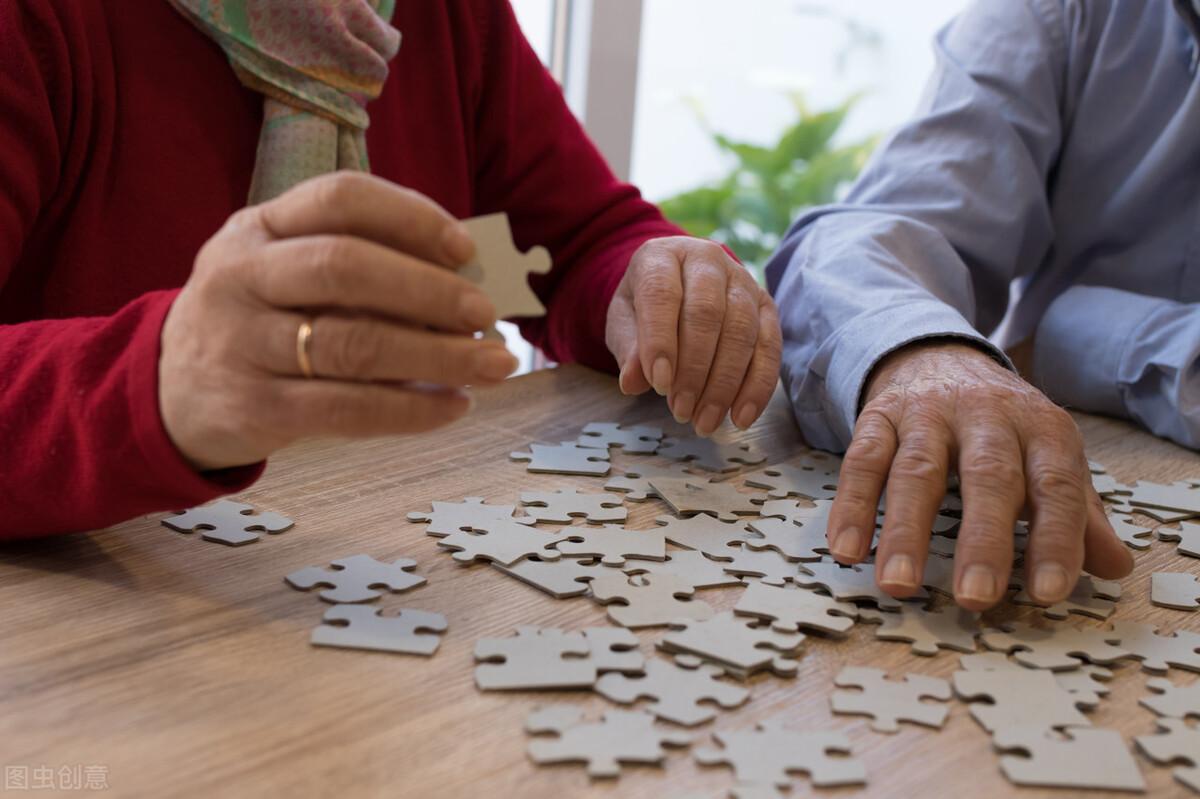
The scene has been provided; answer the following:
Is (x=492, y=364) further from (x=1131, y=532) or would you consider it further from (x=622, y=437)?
(x=1131, y=532)

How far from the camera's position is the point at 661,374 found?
1.28 metres

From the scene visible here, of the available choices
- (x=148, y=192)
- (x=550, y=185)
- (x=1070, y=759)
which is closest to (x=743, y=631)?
(x=1070, y=759)

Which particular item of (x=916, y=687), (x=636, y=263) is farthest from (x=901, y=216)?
(x=916, y=687)

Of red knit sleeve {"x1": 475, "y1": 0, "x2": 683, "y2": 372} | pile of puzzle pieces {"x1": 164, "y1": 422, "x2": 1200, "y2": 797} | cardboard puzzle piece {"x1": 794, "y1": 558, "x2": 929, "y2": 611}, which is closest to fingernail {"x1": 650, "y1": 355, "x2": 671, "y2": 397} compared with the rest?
pile of puzzle pieces {"x1": 164, "y1": 422, "x2": 1200, "y2": 797}

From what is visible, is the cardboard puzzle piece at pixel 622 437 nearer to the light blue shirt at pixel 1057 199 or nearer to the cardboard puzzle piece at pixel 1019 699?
the light blue shirt at pixel 1057 199

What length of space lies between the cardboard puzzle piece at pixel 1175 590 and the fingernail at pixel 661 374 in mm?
549

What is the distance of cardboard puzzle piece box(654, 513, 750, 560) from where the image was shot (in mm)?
1079

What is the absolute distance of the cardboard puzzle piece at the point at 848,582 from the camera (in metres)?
0.99

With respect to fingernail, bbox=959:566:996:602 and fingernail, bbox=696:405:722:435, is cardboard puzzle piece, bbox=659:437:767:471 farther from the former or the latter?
fingernail, bbox=959:566:996:602

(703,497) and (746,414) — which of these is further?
(746,414)


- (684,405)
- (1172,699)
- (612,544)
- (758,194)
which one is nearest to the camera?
(1172,699)

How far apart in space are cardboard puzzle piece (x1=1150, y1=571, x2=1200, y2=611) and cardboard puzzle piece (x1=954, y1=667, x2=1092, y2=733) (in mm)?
238

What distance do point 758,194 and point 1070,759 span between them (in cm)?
296

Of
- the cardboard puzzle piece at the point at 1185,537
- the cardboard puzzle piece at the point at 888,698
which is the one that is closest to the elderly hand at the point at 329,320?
the cardboard puzzle piece at the point at 888,698
